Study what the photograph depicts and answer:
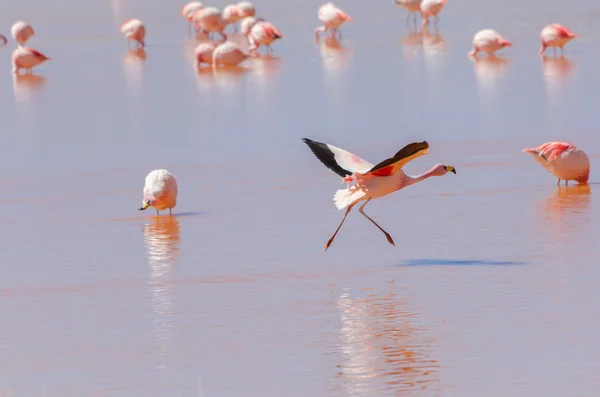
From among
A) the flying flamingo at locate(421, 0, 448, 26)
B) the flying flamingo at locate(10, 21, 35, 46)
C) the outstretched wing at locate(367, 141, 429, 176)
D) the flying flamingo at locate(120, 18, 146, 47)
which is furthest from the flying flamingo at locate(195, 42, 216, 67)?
the outstretched wing at locate(367, 141, 429, 176)

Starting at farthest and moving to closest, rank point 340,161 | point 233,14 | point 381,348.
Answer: point 233,14 → point 340,161 → point 381,348

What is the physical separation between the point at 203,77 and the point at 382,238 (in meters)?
17.1

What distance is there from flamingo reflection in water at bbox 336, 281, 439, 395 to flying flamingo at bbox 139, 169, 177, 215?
4.06m

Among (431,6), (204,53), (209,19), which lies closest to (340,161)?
(204,53)

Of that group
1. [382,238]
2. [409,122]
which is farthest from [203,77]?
[382,238]

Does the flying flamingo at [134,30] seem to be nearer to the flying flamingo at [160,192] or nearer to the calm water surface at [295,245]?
the calm water surface at [295,245]

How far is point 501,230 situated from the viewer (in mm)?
12125

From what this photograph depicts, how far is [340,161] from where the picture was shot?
37.1ft

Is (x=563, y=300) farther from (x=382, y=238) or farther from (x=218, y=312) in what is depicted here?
(x=382, y=238)

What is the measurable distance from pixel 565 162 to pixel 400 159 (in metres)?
4.12

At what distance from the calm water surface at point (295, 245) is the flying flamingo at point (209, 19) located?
1082 cm

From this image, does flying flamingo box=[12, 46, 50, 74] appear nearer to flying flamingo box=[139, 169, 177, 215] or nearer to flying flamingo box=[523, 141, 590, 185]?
flying flamingo box=[139, 169, 177, 215]

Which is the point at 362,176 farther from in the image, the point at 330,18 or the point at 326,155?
the point at 330,18

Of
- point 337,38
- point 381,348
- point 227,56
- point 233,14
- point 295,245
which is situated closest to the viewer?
point 381,348
